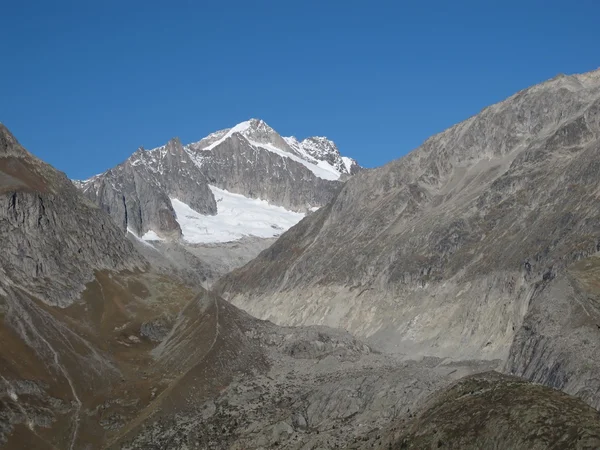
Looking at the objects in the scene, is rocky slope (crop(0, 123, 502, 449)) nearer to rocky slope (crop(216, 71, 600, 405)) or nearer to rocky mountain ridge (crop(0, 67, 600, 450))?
rocky mountain ridge (crop(0, 67, 600, 450))

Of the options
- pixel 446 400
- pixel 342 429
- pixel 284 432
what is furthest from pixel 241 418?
pixel 446 400

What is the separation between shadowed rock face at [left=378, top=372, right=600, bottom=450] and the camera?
41125 millimetres

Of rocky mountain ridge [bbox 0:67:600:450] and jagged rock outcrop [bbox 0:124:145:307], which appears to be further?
jagged rock outcrop [bbox 0:124:145:307]

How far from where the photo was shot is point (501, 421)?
44.8 metres

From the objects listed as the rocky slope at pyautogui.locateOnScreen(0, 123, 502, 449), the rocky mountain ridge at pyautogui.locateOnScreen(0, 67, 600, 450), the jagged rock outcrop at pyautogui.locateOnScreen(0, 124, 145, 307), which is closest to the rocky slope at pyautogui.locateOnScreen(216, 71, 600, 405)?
the rocky mountain ridge at pyautogui.locateOnScreen(0, 67, 600, 450)

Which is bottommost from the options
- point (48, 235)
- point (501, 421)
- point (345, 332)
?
point (501, 421)

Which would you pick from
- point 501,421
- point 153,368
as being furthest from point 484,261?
point 501,421

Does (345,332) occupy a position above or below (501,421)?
above

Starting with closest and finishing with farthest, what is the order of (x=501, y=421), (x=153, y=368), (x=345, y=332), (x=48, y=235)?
(x=501, y=421) < (x=153, y=368) < (x=345, y=332) < (x=48, y=235)

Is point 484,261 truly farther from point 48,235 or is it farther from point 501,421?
point 501,421

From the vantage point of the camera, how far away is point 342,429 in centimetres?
7662

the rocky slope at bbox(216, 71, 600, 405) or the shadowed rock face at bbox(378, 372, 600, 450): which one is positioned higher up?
the rocky slope at bbox(216, 71, 600, 405)

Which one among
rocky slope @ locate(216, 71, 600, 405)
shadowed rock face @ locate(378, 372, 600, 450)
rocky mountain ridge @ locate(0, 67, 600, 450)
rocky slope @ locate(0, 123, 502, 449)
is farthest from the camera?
rocky slope @ locate(216, 71, 600, 405)

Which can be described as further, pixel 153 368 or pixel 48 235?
pixel 48 235
